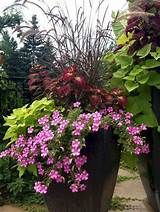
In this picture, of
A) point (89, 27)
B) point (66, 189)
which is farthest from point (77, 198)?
point (89, 27)

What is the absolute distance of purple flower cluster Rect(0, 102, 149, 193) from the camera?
2.28 metres

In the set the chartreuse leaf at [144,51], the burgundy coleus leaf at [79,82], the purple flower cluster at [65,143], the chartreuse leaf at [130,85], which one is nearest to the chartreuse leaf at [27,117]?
the purple flower cluster at [65,143]

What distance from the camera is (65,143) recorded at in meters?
2.31

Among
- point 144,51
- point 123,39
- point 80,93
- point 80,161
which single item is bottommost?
point 80,161

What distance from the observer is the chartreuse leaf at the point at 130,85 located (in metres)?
2.50

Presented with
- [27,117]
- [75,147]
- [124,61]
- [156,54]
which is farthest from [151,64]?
[27,117]

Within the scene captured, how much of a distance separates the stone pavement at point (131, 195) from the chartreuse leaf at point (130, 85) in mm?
897

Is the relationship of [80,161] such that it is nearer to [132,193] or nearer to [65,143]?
[65,143]

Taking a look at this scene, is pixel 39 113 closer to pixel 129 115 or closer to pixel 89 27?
pixel 129 115

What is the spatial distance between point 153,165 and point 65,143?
1.94 ft

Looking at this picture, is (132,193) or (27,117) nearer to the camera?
(27,117)

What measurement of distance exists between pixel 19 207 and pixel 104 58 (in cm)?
131

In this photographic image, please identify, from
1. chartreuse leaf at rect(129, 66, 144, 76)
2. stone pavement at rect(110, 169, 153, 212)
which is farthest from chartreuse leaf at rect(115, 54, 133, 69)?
stone pavement at rect(110, 169, 153, 212)

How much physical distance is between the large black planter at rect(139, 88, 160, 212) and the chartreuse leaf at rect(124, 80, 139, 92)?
117mm
